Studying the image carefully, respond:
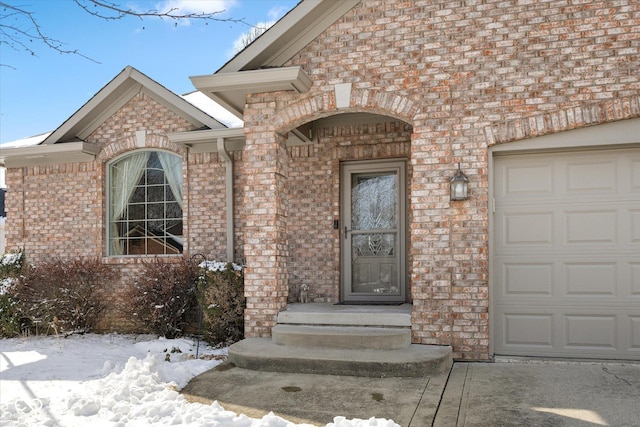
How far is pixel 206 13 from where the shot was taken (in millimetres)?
3701

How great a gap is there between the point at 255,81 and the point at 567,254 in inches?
161

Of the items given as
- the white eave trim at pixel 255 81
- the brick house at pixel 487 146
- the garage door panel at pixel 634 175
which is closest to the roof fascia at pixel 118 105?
the brick house at pixel 487 146

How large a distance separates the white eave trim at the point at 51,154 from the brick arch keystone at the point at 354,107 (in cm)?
429

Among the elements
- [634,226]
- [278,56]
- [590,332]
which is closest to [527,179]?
[634,226]

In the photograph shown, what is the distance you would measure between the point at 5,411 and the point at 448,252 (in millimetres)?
4516

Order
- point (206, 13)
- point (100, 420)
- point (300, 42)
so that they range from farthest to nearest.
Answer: point (300, 42), point (100, 420), point (206, 13)

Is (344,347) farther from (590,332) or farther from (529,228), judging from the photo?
(590,332)

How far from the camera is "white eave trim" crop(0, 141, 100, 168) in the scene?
30.3 feet

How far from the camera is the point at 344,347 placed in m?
6.04

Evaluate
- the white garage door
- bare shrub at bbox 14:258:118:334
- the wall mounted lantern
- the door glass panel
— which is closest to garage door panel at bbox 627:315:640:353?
the white garage door

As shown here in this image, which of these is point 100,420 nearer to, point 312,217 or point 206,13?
point 206,13

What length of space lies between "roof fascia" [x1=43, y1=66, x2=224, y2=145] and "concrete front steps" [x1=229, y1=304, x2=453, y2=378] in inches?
148

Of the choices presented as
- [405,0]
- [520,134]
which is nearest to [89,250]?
[405,0]

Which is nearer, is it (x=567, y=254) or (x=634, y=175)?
(x=634, y=175)
